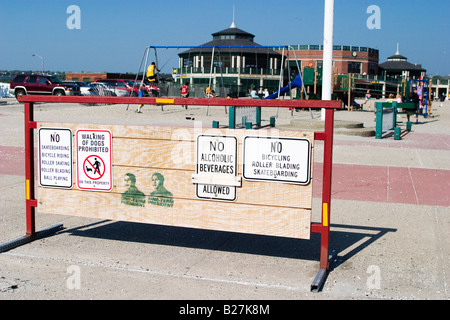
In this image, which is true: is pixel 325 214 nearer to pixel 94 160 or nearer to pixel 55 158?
pixel 94 160

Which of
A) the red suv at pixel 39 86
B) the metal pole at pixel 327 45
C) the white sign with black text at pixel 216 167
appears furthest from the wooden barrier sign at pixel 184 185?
the red suv at pixel 39 86

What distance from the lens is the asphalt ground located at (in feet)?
15.7

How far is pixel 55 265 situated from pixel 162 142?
5.30 feet

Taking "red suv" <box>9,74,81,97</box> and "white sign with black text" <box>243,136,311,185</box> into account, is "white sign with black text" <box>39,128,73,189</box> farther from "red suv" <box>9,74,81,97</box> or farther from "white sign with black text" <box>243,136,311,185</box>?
"red suv" <box>9,74,81,97</box>

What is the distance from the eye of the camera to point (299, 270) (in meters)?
5.40

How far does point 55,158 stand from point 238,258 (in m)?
2.29

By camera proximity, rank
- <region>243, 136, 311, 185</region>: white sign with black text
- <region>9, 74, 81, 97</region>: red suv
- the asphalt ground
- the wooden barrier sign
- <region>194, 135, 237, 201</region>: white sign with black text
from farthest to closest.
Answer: <region>9, 74, 81, 97</region>: red suv, <region>194, 135, 237, 201</region>: white sign with black text, the wooden barrier sign, <region>243, 136, 311, 185</region>: white sign with black text, the asphalt ground

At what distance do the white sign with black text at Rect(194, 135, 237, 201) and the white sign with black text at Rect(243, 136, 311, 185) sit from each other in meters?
0.15

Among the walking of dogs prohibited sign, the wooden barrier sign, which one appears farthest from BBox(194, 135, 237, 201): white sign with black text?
the walking of dogs prohibited sign

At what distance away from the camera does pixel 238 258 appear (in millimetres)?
5770

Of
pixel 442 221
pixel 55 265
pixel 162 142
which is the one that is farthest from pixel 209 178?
pixel 442 221

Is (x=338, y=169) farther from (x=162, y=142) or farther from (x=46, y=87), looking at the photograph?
(x=46, y=87)

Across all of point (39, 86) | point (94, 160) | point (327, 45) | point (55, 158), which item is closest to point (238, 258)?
point (94, 160)
